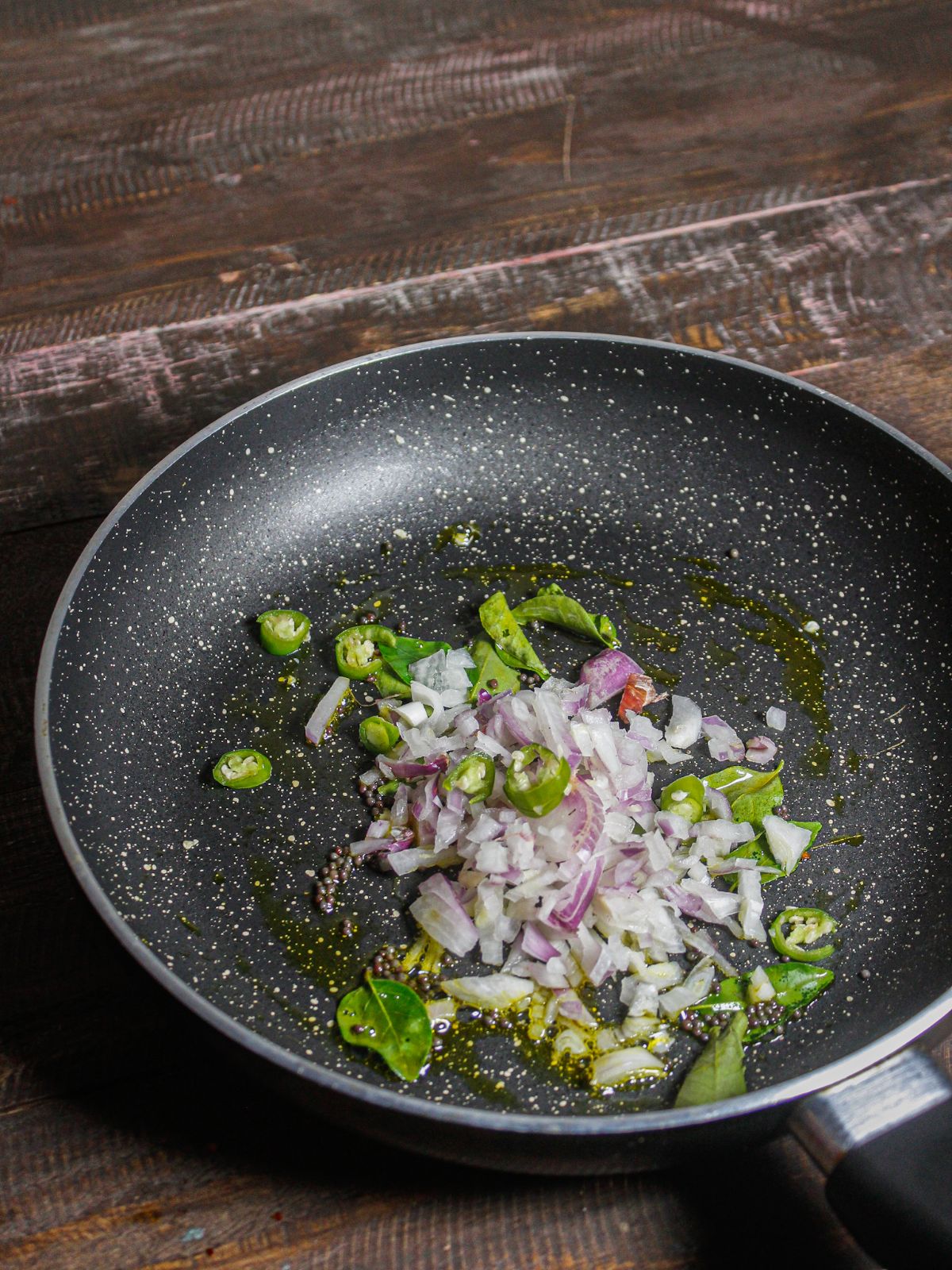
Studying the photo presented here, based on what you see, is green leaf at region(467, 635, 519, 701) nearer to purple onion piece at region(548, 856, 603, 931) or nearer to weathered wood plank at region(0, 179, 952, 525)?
purple onion piece at region(548, 856, 603, 931)

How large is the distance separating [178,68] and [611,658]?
142 centimetres

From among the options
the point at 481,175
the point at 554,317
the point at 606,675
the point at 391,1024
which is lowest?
the point at 391,1024

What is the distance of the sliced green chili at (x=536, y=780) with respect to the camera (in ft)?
3.20

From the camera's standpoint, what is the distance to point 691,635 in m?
1.21

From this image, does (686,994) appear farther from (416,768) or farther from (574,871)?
(416,768)

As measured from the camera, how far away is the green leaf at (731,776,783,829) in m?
1.05

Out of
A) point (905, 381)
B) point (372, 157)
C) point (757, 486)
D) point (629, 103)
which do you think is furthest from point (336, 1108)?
point (629, 103)

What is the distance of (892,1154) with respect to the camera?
75 cm

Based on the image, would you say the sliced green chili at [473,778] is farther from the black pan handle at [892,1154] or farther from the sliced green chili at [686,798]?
the black pan handle at [892,1154]

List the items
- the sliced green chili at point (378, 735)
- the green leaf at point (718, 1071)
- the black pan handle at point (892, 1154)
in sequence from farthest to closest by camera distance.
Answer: the sliced green chili at point (378, 735), the green leaf at point (718, 1071), the black pan handle at point (892, 1154)

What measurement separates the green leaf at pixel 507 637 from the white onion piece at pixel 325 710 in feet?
0.52

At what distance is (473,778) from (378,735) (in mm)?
120

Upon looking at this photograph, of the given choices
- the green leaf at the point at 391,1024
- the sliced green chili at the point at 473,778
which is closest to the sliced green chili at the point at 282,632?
the sliced green chili at the point at 473,778

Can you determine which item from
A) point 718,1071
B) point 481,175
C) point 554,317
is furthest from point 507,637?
point 481,175
